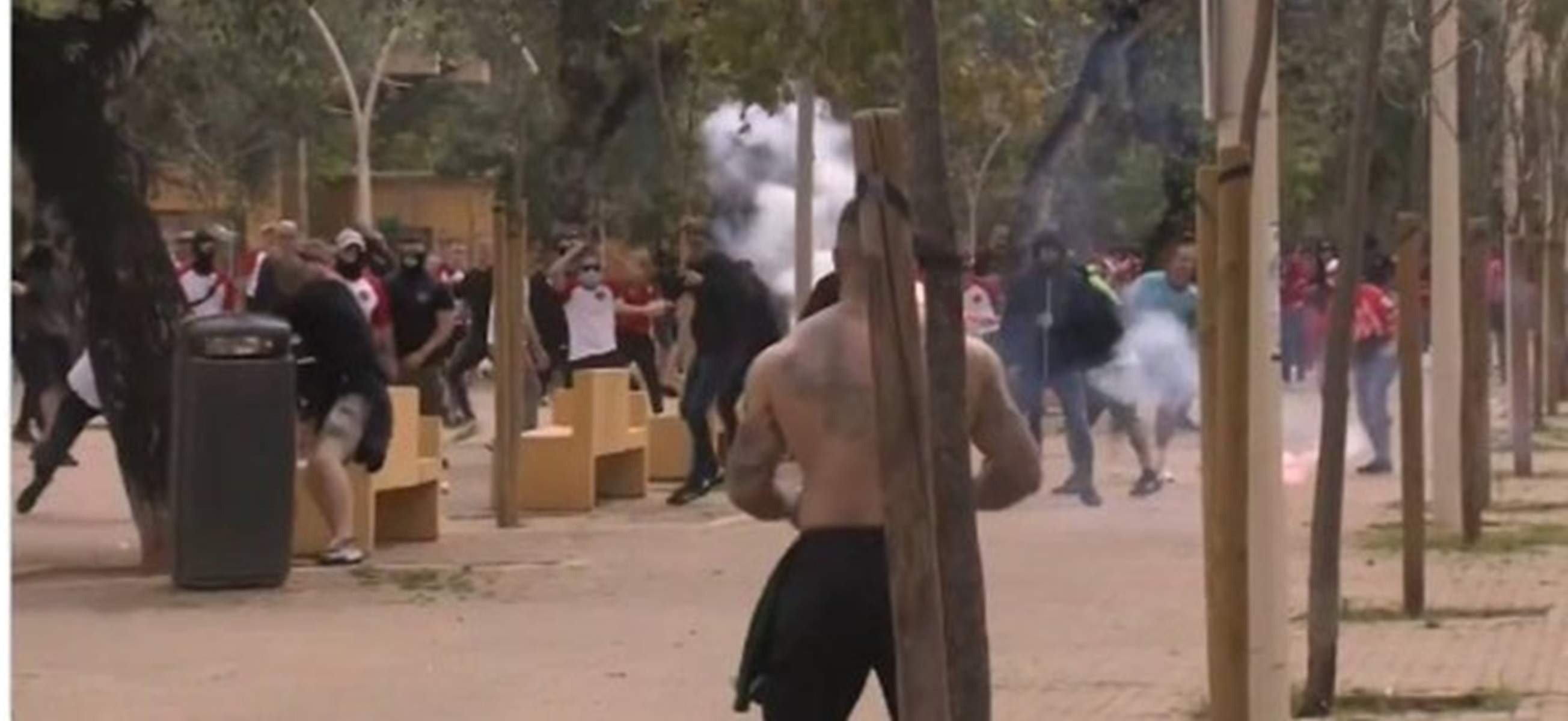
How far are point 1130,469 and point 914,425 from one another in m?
19.8

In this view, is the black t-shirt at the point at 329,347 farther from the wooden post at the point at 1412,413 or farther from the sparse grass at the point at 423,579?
the wooden post at the point at 1412,413

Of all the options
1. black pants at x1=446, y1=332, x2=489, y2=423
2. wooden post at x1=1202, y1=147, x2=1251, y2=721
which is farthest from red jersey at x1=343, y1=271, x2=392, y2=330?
wooden post at x1=1202, y1=147, x2=1251, y2=721

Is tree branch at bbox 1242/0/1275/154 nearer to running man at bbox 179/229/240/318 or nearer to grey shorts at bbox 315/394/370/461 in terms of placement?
grey shorts at bbox 315/394/370/461

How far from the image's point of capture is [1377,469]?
2480cm

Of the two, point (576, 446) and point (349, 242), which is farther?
point (349, 242)

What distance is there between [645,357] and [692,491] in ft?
26.5

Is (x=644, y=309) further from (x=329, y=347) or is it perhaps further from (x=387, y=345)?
(x=329, y=347)

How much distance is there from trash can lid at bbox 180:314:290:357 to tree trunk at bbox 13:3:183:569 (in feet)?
2.90

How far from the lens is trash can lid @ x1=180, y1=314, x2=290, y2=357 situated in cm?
1560

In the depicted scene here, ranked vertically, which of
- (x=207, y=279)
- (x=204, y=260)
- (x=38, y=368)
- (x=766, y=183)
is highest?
(x=766, y=183)

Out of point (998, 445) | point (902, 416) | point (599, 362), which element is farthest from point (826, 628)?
point (599, 362)

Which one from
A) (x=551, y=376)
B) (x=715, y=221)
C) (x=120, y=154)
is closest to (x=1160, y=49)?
(x=715, y=221)

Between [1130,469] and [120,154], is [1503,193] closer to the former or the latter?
[1130,469]

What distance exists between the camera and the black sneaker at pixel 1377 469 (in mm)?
24703
